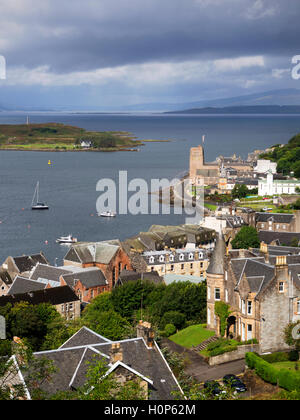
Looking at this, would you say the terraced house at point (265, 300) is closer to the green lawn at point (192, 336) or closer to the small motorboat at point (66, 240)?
the green lawn at point (192, 336)

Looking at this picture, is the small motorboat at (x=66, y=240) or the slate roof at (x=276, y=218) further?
the small motorboat at (x=66, y=240)

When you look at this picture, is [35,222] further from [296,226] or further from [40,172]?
[40,172]

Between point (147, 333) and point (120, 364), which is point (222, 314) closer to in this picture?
point (147, 333)

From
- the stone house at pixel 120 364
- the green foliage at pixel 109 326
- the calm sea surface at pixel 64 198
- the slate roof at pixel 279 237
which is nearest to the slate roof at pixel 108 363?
the stone house at pixel 120 364

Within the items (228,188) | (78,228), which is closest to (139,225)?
(78,228)

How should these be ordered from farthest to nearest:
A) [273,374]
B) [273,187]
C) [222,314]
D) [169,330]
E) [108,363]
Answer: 1. [273,187]
2. [169,330]
3. [222,314]
4. [273,374]
5. [108,363]

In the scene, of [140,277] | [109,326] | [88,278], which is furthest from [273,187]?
[109,326]
